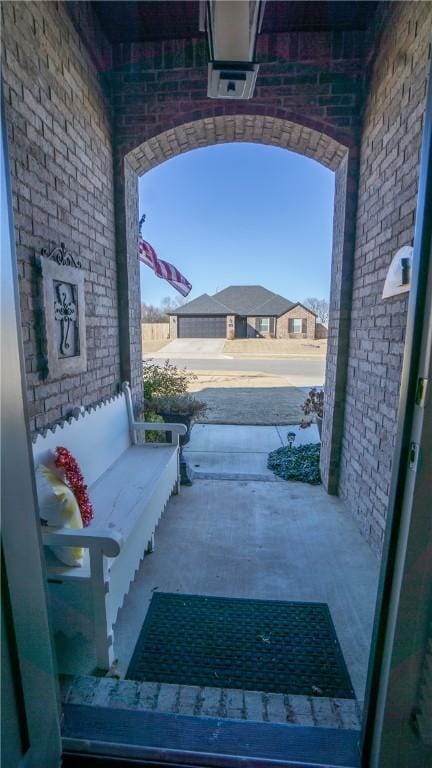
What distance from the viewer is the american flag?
160 inches

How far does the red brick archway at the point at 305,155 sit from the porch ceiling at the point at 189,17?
0.59 m

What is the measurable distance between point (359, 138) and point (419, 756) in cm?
354

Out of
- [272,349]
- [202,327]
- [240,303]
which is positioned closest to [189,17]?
[272,349]

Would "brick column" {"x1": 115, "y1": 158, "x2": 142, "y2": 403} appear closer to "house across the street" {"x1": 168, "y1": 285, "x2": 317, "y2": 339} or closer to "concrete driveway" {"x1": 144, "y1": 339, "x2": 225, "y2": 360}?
"concrete driveway" {"x1": 144, "y1": 339, "x2": 225, "y2": 360}

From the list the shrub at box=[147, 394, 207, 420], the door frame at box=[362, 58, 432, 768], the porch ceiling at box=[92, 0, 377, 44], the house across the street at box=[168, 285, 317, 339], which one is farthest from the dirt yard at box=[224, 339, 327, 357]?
the door frame at box=[362, 58, 432, 768]

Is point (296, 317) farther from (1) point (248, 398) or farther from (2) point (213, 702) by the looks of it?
(2) point (213, 702)

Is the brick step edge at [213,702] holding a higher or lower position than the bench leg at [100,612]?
lower

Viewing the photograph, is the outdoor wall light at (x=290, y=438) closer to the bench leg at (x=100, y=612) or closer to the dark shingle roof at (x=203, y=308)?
the bench leg at (x=100, y=612)

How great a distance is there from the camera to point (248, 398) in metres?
7.48

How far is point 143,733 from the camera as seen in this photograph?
117cm

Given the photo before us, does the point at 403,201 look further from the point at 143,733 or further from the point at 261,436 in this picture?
the point at 261,436

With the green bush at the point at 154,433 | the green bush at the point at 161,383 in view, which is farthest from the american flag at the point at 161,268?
the green bush at the point at 154,433

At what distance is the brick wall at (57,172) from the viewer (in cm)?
176

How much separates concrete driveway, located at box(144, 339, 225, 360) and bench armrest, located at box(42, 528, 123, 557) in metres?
14.9
